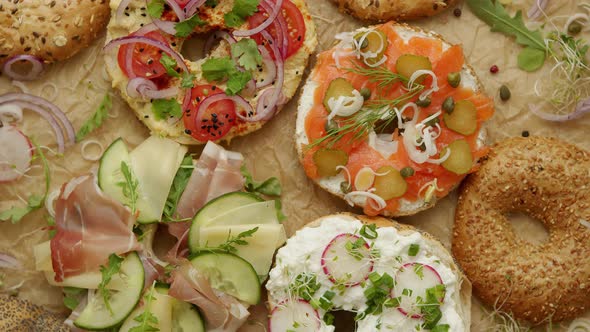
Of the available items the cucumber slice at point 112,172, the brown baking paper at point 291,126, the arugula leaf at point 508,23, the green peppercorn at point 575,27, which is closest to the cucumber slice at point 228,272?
the brown baking paper at point 291,126

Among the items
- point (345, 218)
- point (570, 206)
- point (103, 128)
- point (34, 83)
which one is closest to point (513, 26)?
point (570, 206)

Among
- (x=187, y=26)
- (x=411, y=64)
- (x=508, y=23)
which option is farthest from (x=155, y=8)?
(x=508, y=23)

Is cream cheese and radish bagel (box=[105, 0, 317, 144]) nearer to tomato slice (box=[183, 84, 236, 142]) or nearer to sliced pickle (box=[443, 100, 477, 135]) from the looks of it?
tomato slice (box=[183, 84, 236, 142])

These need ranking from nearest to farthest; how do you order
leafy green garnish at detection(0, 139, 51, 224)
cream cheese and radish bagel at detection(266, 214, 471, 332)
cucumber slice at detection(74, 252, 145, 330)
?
cream cheese and radish bagel at detection(266, 214, 471, 332), cucumber slice at detection(74, 252, 145, 330), leafy green garnish at detection(0, 139, 51, 224)

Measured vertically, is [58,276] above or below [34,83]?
below

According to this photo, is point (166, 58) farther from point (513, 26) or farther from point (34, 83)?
point (513, 26)

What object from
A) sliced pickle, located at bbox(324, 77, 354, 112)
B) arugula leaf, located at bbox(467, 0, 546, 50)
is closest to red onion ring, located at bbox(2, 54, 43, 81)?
sliced pickle, located at bbox(324, 77, 354, 112)

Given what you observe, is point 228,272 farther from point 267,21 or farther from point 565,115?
point 565,115

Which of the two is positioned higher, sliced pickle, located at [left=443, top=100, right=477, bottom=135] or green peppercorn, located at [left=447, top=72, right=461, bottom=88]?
green peppercorn, located at [left=447, top=72, right=461, bottom=88]

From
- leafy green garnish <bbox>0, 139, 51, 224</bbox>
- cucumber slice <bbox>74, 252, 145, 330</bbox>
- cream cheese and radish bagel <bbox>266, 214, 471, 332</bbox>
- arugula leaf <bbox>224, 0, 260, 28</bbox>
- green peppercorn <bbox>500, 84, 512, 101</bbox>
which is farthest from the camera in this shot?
green peppercorn <bbox>500, 84, 512, 101</bbox>
